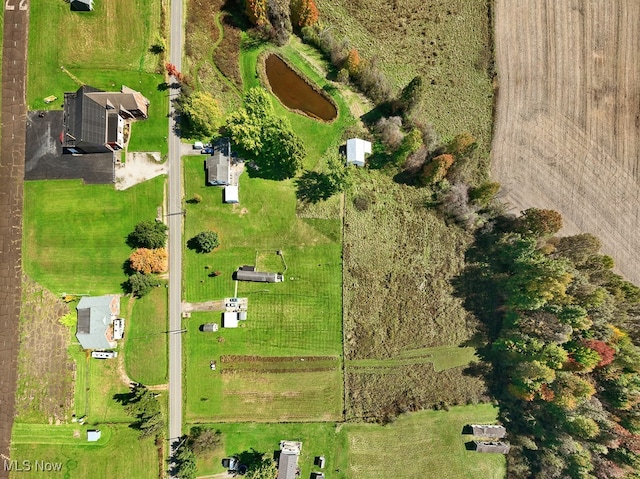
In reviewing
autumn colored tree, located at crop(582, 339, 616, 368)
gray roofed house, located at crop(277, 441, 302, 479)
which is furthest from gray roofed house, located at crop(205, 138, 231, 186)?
autumn colored tree, located at crop(582, 339, 616, 368)

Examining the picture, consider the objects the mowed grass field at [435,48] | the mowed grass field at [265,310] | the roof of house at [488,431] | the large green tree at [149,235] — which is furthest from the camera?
the mowed grass field at [435,48]

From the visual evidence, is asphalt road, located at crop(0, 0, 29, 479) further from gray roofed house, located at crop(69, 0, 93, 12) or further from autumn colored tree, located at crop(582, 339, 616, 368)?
autumn colored tree, located at crop(582, 339, 616, 368)

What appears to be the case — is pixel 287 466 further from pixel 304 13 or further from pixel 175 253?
pixel 304 13

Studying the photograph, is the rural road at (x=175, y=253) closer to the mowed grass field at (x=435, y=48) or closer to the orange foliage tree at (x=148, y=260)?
the orange foliage tree at (x=148, y=260)

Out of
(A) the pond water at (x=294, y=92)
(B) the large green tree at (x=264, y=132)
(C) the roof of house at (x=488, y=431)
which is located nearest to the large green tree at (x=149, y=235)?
(B) the large green tree at (x=264, y=132)

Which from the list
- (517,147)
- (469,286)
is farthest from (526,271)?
(517,147)

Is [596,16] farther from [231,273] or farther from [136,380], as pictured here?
[136,380]
